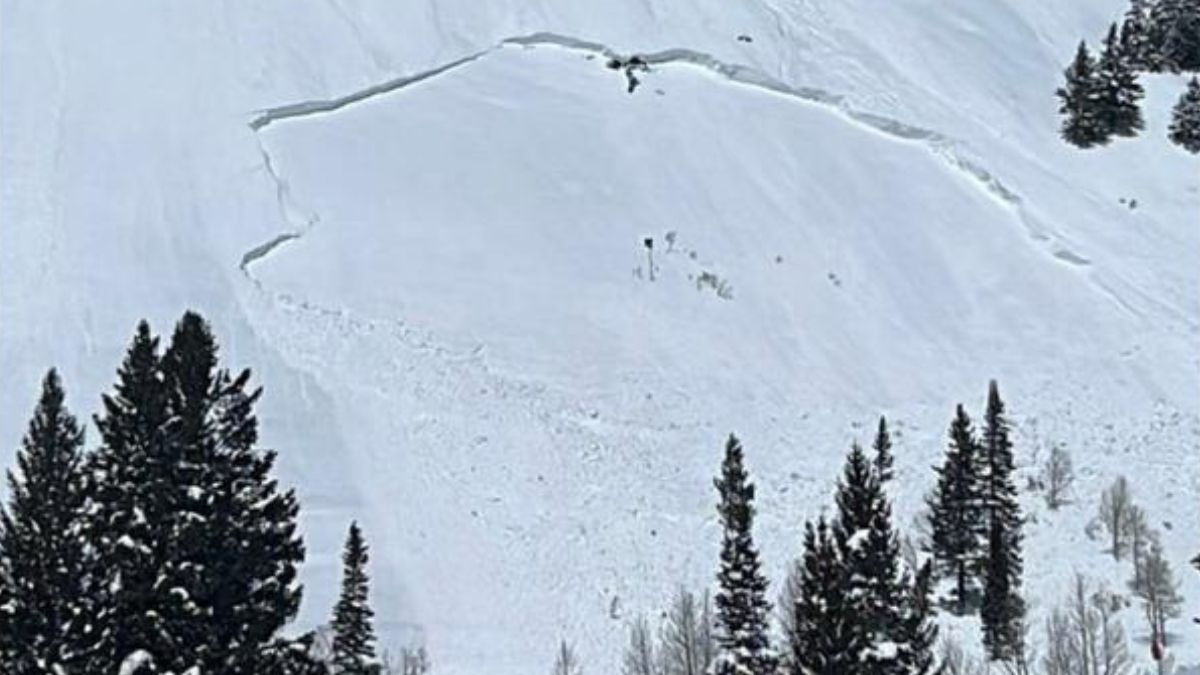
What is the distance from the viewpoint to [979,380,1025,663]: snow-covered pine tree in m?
55.5

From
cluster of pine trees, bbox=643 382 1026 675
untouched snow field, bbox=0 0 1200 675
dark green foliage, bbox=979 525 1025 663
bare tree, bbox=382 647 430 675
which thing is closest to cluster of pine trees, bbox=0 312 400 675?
cluster of pine trees, bbox=643 382 1026 675

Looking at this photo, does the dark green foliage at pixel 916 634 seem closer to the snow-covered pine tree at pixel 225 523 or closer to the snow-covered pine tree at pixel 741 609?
the snow-covered pine tree at pixel 225 523

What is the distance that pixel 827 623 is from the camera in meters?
22.7

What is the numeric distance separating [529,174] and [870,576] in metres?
54.1

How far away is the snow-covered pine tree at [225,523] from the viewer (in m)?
19.3

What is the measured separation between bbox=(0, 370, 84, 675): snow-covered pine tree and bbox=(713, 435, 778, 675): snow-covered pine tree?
2262cm

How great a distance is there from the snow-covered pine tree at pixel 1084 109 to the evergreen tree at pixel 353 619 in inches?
1917

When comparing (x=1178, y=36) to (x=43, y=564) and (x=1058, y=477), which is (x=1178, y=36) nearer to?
(x=1058, y=477)

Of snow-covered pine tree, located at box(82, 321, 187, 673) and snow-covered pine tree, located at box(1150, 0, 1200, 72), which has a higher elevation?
snow-covered pine tree, located at box(1150, 0, 1200, 72)

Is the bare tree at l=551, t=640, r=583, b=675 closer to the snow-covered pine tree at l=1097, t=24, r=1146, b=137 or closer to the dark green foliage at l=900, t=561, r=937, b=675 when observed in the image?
the dark green foliage at l=900, t=561, r=937, b=675

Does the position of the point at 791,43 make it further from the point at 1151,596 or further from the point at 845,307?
the point at 1151,596

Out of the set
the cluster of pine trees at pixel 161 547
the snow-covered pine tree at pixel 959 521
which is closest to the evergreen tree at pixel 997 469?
the snow-covered pine tree at pixel 959 521

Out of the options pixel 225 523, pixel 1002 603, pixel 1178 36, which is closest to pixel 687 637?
pixel 1002 603

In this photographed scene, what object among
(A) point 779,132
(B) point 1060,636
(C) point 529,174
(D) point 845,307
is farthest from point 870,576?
(A) point 779,132
